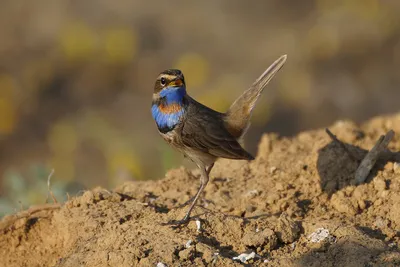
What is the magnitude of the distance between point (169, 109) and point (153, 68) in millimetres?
6808

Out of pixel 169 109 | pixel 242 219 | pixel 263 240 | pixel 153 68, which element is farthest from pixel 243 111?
pixel 153 68

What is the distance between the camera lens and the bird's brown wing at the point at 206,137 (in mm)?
6789

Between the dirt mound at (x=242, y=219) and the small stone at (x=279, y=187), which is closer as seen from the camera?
the dirt mound at (x=242, y=219)

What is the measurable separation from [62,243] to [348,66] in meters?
8.95

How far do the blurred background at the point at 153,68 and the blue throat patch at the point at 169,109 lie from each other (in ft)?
12.7

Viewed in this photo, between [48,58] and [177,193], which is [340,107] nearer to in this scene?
[48,58]

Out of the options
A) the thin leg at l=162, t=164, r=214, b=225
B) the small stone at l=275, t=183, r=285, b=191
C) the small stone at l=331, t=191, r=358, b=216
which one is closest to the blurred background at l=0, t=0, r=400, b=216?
the thin leg at l=162, t=164, r=214, b=225

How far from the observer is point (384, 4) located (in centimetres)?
1548

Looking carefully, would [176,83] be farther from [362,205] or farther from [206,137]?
[362,205]

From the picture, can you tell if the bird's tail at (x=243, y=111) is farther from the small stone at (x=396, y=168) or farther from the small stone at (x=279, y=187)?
the small stone at (x=396, y=168)

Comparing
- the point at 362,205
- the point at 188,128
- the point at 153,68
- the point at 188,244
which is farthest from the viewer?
the point at 153,68

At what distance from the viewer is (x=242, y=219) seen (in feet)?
19.5

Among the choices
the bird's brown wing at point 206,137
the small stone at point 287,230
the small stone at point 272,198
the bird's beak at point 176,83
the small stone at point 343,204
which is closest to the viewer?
the small stone at point 287,230

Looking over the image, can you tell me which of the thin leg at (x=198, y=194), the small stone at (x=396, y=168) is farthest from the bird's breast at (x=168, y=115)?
the small stone at (x=396, y=168)
